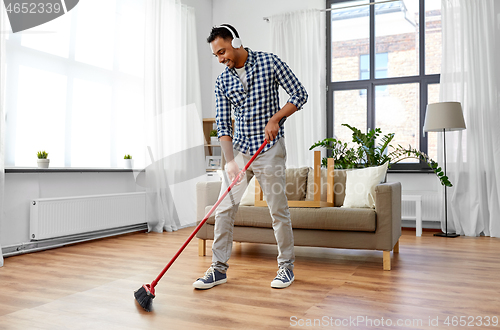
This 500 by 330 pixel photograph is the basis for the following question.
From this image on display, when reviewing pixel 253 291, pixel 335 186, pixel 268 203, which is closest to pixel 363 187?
pixel 335 186

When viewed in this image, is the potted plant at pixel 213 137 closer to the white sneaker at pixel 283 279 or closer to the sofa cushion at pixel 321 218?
the sofa cushion at pixel 321 218

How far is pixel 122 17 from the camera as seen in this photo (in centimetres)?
432

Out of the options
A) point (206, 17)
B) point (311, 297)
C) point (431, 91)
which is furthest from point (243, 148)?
point (206, 17)

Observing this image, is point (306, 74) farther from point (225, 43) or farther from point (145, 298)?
point (145, 298)

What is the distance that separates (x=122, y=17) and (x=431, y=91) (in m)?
3.37

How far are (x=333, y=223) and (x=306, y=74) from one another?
270 cm

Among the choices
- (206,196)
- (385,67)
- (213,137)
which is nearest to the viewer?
(206,196)

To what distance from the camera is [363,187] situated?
301 centimetres

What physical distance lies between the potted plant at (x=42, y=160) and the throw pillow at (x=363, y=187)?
2.27m

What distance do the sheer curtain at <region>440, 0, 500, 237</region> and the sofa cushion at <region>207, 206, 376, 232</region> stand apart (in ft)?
6.77

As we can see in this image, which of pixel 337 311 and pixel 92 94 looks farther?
pixel 92 94

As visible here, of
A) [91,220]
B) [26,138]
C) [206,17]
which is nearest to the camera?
[26,138]

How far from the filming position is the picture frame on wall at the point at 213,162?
16.5 ft

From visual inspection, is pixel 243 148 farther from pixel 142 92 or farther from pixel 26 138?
pixel 142 92
